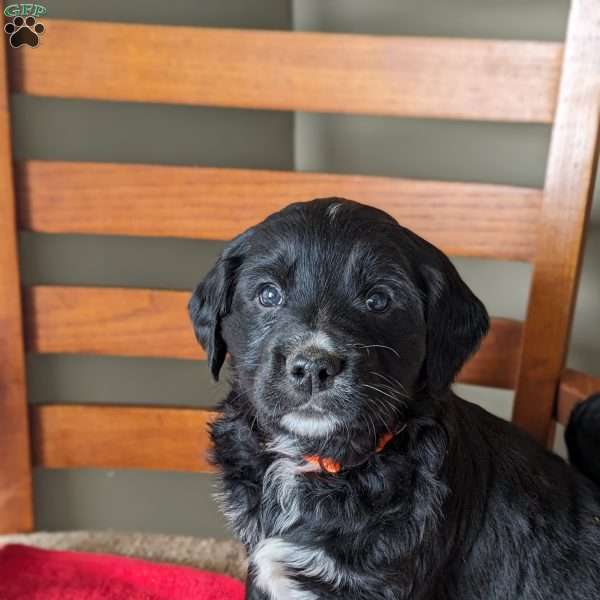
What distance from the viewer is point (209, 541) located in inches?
71.1

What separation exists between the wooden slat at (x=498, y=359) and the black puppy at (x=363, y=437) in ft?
1.20

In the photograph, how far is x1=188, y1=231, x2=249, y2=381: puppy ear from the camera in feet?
3.76

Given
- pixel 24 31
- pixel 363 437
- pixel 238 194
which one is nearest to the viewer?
pixel 363 437

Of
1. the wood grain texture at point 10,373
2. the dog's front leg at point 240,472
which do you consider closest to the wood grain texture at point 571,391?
the dog's front leg at point 240,472

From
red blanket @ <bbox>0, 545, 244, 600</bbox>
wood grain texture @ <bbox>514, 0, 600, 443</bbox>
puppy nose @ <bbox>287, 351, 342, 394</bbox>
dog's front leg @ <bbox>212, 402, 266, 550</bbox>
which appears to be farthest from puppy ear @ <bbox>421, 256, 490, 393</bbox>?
red blanket @ <bbox>0, 545, 244, 600</bbox>

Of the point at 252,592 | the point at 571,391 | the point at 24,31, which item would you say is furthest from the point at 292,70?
the point at 252,592

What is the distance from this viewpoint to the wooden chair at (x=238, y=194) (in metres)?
1.41

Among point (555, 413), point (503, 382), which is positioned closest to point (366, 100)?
point (503, 382)

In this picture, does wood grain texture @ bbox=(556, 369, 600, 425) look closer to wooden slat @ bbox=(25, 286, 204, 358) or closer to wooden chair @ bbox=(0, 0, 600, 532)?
wooden chair @ bbox=(0, 0, 600, 532)

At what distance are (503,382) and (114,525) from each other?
123cm

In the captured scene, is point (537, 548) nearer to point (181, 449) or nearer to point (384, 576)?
point (384, 576)

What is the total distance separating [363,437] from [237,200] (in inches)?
25.3

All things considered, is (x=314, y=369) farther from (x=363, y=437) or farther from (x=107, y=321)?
(x=107, y=321)

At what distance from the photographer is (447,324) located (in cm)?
111
